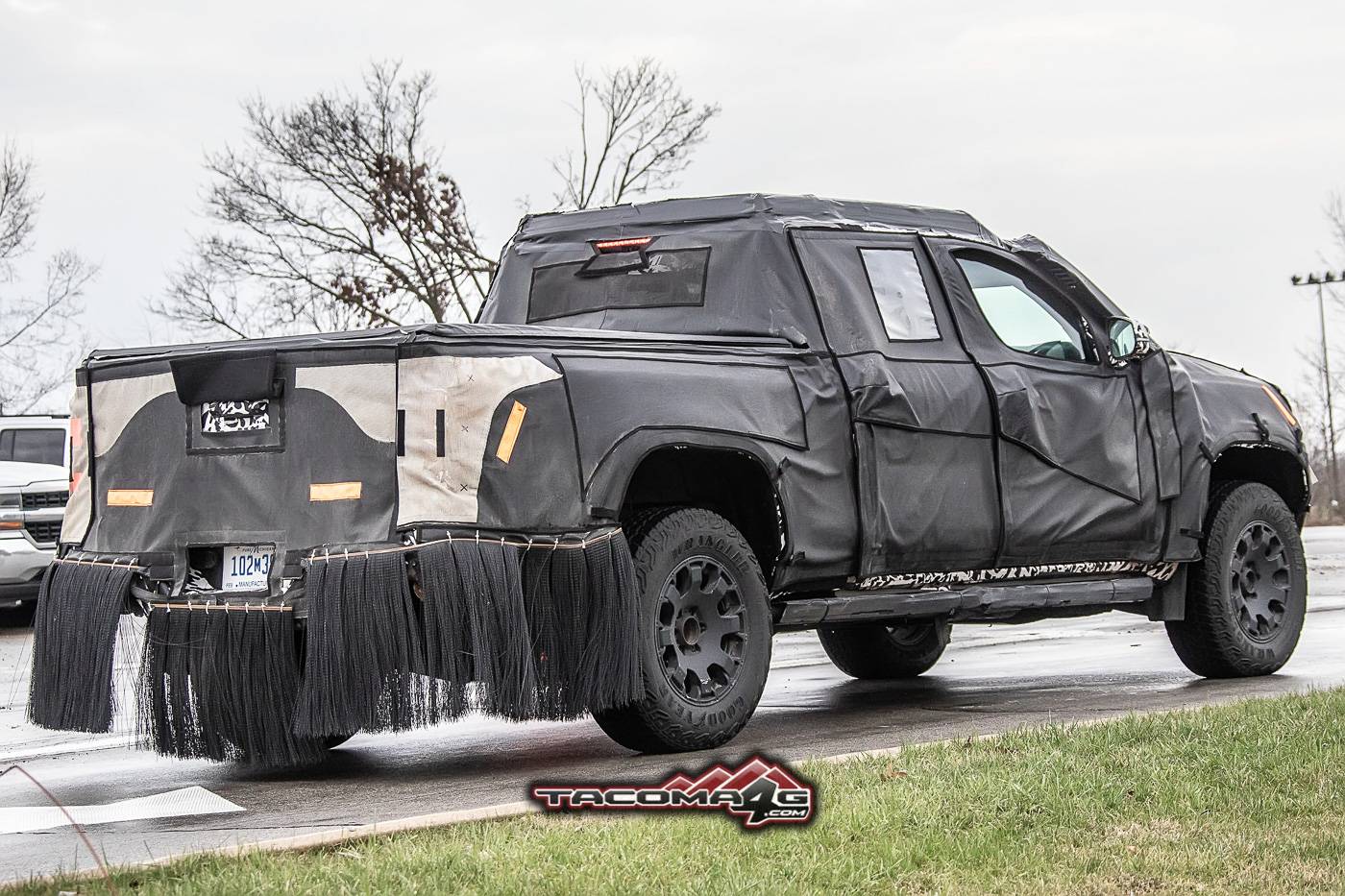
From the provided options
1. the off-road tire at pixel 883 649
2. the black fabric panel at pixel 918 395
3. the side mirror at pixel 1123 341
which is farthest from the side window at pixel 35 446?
the black fabric panel at pixel 918 395

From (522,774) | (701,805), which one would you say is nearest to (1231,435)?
(522,774)

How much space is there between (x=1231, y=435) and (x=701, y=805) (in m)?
5.18

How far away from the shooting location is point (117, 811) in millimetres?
6199

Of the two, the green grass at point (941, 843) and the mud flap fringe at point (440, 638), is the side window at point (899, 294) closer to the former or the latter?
the mud flap fringe at point (440, 638)

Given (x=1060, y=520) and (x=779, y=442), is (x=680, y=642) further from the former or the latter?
(x=1060, y=520)

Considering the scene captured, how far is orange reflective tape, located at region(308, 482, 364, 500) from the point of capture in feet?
21.5

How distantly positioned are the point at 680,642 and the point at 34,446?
12341mm

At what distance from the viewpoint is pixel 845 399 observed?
7.89m

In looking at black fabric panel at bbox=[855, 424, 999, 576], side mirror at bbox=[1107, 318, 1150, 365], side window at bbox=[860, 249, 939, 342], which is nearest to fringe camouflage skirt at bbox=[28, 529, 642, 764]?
black fabric panel at bbox=[855, 424, 999, 576]

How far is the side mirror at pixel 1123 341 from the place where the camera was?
924 cm

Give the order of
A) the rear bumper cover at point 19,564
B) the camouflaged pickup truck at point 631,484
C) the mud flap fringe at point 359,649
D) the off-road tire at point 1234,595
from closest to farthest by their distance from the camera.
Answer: the mud flap fringe at point 359,649
the camouflaged pickup truck at point 631,484
the off-road tire at point 1234,595
the rear bumper cover at point 19,564

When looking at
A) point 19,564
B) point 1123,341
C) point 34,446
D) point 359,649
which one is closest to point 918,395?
point 1123,341

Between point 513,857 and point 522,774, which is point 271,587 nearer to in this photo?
point 522,774

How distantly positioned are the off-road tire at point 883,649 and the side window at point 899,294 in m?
2.35
